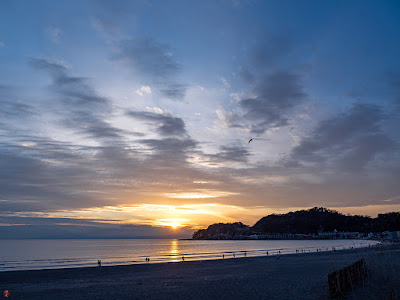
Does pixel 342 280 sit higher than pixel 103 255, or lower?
higher

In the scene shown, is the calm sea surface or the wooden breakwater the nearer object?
the wooden breakwater

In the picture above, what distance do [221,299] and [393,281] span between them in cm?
865

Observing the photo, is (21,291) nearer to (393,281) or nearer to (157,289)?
(157,289)

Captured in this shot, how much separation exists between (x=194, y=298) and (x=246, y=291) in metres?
3.24

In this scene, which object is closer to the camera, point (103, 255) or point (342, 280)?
point (342, 280)

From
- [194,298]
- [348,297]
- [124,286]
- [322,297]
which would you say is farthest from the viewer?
[124,286]

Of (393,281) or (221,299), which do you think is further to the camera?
(221,299)

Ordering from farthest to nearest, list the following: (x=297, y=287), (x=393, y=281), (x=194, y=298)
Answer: (x=297, y=287) → (x=194, y=298) → (x=393, y=281)

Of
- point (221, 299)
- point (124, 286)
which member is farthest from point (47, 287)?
point (221, 299)

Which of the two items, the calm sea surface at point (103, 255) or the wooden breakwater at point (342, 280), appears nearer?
the wooden breakwater at point (342, 280)

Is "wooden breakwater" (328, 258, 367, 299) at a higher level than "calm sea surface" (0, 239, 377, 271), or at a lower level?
higher

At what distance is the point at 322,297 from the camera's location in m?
15.2

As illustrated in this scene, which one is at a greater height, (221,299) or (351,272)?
(351,272)

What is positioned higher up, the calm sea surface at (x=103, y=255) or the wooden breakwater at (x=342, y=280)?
the wooden breakwater at (x=342, y=280)
